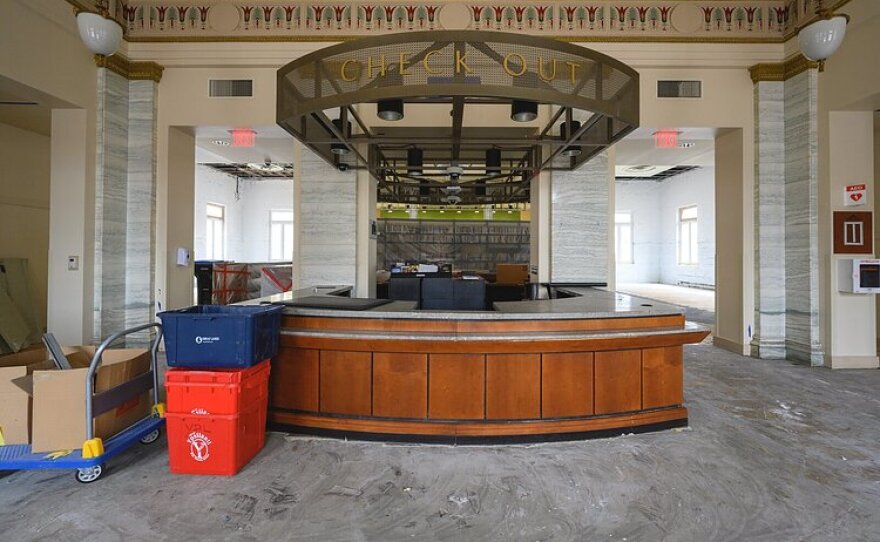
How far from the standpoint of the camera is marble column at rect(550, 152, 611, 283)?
22.5 ft

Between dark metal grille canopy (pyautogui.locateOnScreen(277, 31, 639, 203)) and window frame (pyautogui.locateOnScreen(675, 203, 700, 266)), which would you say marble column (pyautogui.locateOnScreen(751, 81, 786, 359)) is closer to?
dark metal grille canopy (pyautogui.locateOnScreen(277, 31, 639, 203))

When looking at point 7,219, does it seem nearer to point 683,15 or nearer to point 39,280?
point 39,280

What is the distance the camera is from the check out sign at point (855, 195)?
5754mm

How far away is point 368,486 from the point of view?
267 centimetres

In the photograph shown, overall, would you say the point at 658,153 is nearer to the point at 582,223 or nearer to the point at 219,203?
the point at 582,223

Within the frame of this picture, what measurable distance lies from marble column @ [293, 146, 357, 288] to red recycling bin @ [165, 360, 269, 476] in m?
4.25

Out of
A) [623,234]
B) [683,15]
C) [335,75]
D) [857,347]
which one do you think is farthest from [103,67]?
[623,234]

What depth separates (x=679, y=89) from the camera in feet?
21.7

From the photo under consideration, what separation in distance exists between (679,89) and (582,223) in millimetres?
2403

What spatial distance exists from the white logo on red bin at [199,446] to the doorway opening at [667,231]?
1358 centimetres

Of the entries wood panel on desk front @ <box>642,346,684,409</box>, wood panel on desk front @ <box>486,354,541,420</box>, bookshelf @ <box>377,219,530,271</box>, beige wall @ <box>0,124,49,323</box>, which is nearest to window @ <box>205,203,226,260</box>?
bookshelf @ <box>377,219,530,271</box>

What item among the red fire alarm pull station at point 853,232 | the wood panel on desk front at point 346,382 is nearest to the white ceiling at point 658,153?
the red fire alarm pull station at point 853,232

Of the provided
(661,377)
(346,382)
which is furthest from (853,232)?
(346,382)

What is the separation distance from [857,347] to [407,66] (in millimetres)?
6837
